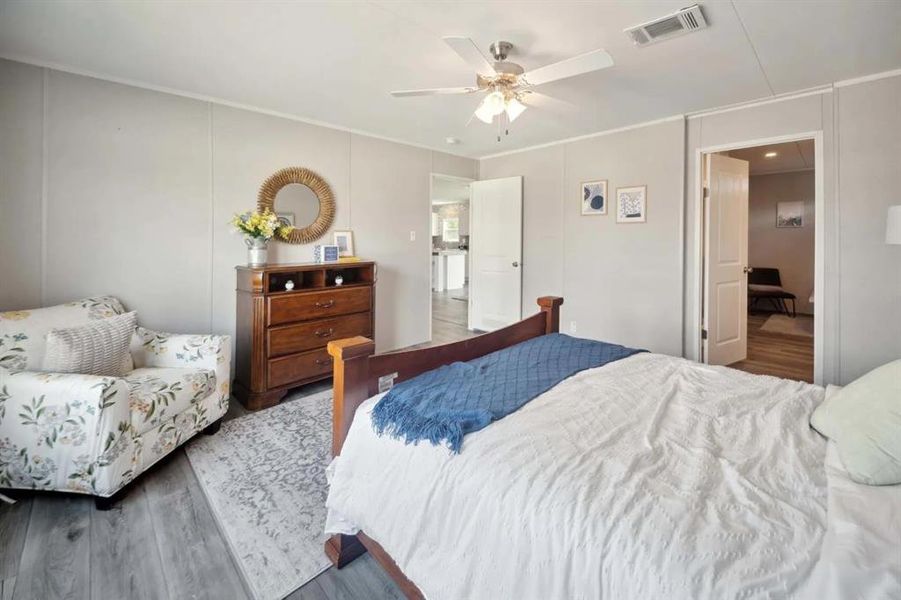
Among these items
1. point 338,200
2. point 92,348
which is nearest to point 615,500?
point 92,348

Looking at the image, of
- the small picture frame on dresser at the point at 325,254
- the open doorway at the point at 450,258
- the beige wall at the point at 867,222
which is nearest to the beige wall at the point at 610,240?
the beige wall at the point at 867,222

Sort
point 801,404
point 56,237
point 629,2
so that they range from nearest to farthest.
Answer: point 801,404, point 629,2, point 56,237

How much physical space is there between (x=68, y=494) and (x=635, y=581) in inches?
A: 102

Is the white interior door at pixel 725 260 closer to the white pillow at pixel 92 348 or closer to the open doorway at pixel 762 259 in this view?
the open doorway at pixel 762 259

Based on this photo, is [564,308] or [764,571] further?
[564,308]

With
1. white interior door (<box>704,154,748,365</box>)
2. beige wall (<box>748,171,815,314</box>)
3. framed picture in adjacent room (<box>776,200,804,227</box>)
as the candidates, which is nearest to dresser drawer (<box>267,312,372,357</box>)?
white interior door (<box>704,154,748,365</box>)

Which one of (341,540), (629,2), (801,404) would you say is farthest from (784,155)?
(341,540)

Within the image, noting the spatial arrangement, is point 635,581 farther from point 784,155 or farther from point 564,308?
point 784,155

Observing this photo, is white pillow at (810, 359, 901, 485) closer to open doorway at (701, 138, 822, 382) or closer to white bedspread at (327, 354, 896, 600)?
white bedspread at (327, 354, 896, 600)

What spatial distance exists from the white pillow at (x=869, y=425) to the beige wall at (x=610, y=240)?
9.12 ft

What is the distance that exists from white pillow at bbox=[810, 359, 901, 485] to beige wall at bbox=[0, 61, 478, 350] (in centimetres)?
375

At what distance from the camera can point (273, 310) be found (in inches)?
124

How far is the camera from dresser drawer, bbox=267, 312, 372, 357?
125 inches

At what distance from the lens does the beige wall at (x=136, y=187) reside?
2637 mm
